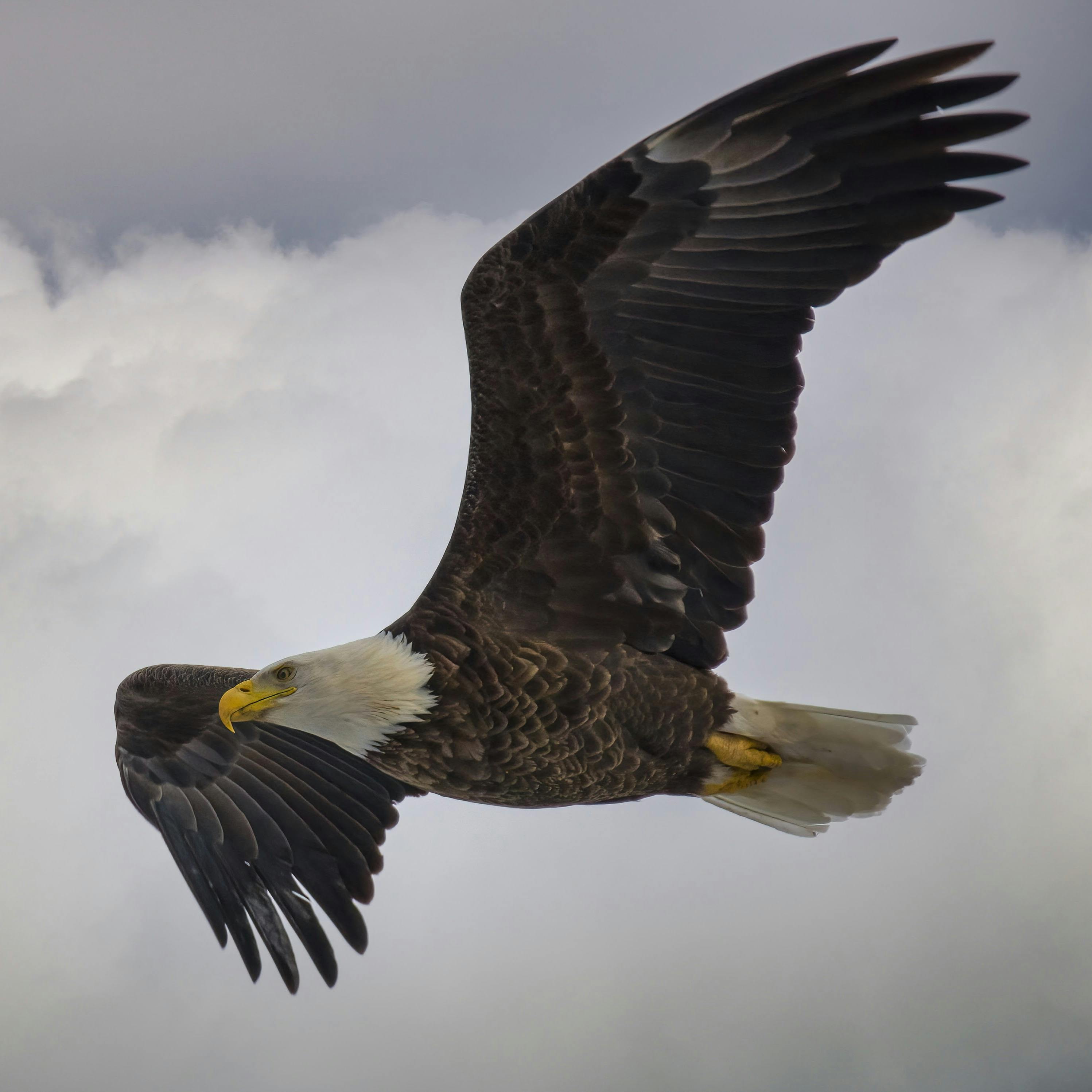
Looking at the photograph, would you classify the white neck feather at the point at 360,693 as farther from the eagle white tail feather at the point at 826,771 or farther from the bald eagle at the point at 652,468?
the eagle white tail feather at the point at 826,771

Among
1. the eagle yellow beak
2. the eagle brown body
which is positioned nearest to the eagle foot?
the eagle brown body

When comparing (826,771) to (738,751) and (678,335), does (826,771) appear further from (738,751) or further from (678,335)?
(678,335)

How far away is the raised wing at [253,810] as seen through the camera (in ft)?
21.6

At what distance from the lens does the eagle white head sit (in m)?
5.15

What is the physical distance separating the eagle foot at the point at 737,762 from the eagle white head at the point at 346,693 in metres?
1.29

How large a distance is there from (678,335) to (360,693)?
1.90 meters

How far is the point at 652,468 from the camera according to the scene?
17.3ft

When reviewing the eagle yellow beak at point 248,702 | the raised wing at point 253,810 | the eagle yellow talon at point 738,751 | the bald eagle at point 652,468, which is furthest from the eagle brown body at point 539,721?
the raised wing at point 253,810

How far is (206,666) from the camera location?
674cm

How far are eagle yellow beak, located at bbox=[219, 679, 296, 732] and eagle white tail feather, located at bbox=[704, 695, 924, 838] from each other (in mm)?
2010

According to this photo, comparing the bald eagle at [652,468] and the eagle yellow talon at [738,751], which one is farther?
the eagle yellow talon at [738,751]

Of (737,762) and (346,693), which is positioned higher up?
(346,693)

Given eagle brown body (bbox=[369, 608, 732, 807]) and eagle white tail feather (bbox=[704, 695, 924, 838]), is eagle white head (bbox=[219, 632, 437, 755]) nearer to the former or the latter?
eagle brown body (bbox=[369, 608, 732, 807])

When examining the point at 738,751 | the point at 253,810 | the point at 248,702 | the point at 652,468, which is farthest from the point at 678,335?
the point at 253,810
